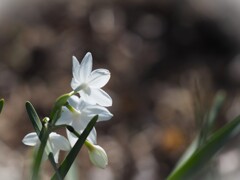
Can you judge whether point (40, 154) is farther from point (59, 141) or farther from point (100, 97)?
point (100, 97)

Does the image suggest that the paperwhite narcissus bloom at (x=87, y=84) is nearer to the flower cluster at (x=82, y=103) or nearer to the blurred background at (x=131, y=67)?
the flower cluster at (x=82, y=103)

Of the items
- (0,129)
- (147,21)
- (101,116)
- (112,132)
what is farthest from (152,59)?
(101,116)

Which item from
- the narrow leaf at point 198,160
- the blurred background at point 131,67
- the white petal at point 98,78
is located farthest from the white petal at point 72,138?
the blurred background at point 131,67

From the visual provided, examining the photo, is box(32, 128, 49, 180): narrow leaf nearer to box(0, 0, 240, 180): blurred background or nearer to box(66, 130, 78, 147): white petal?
box(66, 130, 78, 147): white petal

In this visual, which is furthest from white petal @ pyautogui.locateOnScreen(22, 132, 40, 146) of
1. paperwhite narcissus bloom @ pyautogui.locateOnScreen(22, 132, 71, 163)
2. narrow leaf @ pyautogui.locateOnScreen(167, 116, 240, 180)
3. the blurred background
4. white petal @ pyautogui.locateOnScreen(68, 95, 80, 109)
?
the blurred background

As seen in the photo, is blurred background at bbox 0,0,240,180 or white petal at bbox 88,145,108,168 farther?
blurred background at bbox 0,0,240,180
